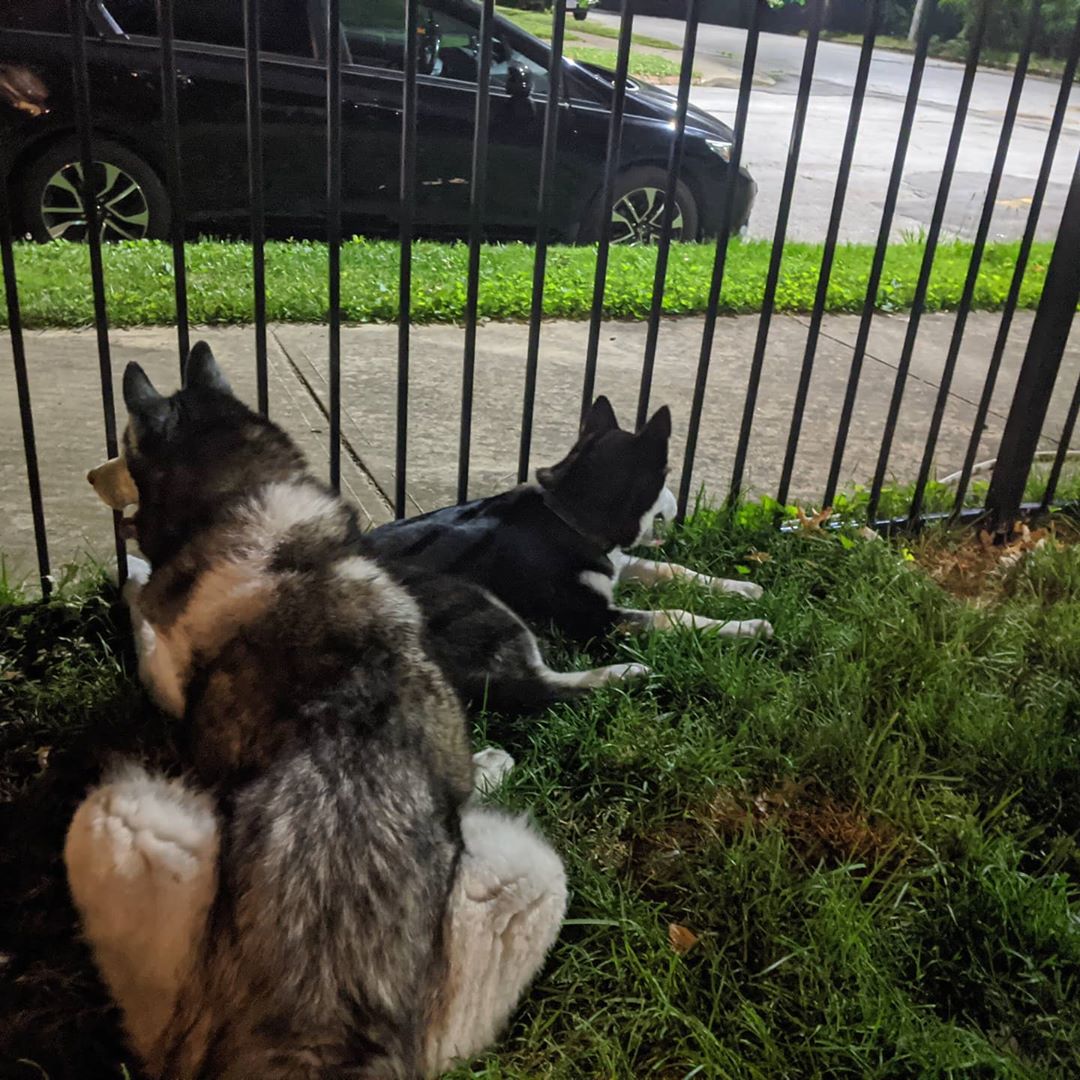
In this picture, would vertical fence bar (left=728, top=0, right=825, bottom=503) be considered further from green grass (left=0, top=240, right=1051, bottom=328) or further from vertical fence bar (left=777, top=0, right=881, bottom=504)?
green grass (left=0, top=240, right=1051, bottom=328)

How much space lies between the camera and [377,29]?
7.63 m

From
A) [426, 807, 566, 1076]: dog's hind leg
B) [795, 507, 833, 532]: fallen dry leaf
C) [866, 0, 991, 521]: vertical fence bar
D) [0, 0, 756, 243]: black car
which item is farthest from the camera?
[0, 0, 756, 243]: black car

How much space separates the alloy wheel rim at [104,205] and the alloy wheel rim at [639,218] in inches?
148

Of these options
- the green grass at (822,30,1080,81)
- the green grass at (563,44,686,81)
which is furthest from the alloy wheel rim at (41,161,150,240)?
the green grass at (822,30,1080,81)

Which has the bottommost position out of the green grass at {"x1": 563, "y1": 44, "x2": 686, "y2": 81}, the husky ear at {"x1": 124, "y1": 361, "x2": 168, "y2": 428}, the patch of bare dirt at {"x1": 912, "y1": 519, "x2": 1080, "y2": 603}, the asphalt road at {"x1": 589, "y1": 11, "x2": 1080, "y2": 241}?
the asphalt road at {"x1": 589, "y1": 11, "x2": 1080, "y2": 241}

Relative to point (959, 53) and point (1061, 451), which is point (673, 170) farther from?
point (959, 53)

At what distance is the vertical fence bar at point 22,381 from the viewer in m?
3.07

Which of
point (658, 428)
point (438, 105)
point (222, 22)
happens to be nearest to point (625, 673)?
point (658, 428)

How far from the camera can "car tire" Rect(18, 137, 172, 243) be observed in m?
6.78

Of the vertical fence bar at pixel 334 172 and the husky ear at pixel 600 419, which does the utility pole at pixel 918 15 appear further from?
the vertical fence bar at pixel 334 172

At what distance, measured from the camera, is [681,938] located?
245cm

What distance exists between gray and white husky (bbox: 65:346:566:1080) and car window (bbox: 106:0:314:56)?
5.33m

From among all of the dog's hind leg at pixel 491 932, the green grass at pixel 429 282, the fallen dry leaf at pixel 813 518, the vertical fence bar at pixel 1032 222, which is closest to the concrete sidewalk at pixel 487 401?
the green grass at pixel 429 282

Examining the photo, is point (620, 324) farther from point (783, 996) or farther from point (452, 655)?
point (783, 996)
